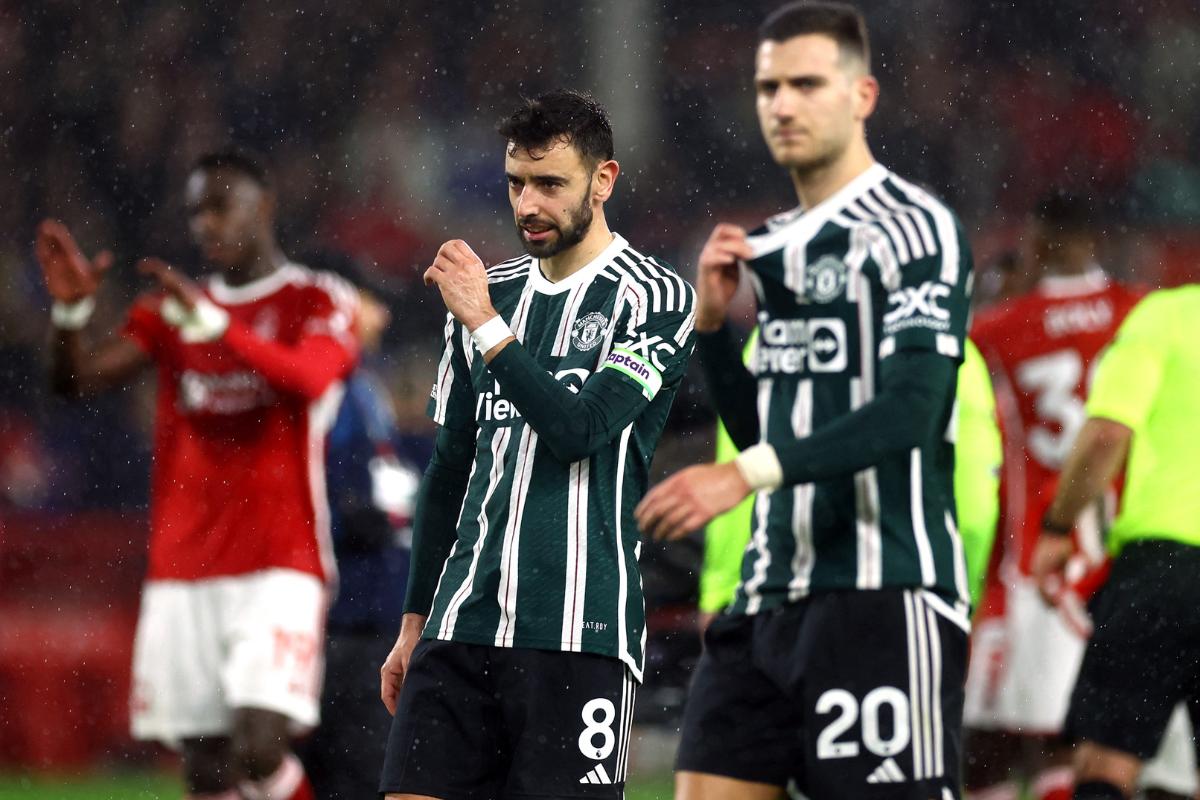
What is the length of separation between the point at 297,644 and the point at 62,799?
3.04 metres

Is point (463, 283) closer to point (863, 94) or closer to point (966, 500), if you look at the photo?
point (863, 94)

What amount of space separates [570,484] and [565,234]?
0.41 m

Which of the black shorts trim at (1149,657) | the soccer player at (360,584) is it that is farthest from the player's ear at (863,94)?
the soccer player at (360,584)

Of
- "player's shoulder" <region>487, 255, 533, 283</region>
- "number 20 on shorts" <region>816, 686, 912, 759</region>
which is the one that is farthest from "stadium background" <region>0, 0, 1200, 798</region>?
"number 20 on shorts" <region>816, 686, 912, 759</region>

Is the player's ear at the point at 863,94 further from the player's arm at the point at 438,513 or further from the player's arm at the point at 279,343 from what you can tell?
the player's arm at the point at 279,343

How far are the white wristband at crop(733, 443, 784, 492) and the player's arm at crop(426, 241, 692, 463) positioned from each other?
339 mm

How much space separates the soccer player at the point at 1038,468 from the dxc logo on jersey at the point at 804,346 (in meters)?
3.12

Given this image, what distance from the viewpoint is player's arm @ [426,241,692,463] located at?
2.94m

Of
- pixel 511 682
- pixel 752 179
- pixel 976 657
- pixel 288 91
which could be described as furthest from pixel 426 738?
pixel 288 91

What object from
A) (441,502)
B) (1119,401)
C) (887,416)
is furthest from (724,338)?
(1119,401)

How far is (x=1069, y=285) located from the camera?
Result: 6.07m

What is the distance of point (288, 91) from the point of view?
14781 mm

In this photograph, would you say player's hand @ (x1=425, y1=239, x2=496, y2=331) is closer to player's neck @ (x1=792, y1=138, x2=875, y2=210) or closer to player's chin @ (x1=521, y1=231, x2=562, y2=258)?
player's chin @ (x1=521, y1=231, x2=562, y2=258)

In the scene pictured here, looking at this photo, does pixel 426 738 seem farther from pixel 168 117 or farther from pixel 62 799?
pixel 168 117
